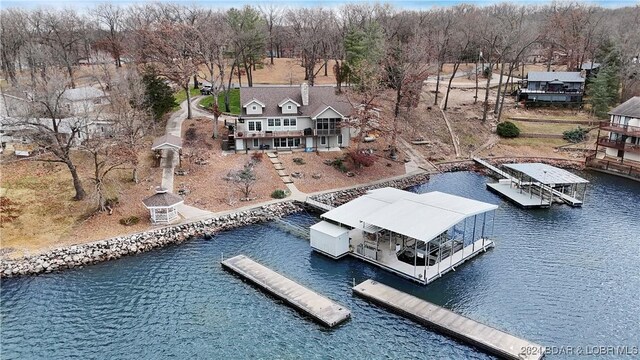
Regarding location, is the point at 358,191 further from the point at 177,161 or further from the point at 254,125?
the point at 177,161

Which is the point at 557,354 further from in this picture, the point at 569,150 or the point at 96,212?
the point at 569,150

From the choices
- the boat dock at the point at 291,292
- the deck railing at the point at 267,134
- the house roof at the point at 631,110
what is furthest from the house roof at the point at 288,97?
the house roof at the point at 631,110

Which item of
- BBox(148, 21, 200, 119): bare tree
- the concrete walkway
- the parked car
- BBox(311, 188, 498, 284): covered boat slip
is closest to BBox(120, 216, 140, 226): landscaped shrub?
the concrete walkway

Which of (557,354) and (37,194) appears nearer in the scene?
(557,354)

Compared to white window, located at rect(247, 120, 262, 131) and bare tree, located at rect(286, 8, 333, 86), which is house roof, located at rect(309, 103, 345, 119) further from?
bare tree, located at rect(286, 8, 333, 86)

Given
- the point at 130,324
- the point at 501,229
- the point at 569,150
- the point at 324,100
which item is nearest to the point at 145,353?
the point at 130,324

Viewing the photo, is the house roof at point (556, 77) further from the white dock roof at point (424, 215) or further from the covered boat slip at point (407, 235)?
the white dock roof at point (424, 215)

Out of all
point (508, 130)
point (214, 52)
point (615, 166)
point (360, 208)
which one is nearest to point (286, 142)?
point (214, 52)
